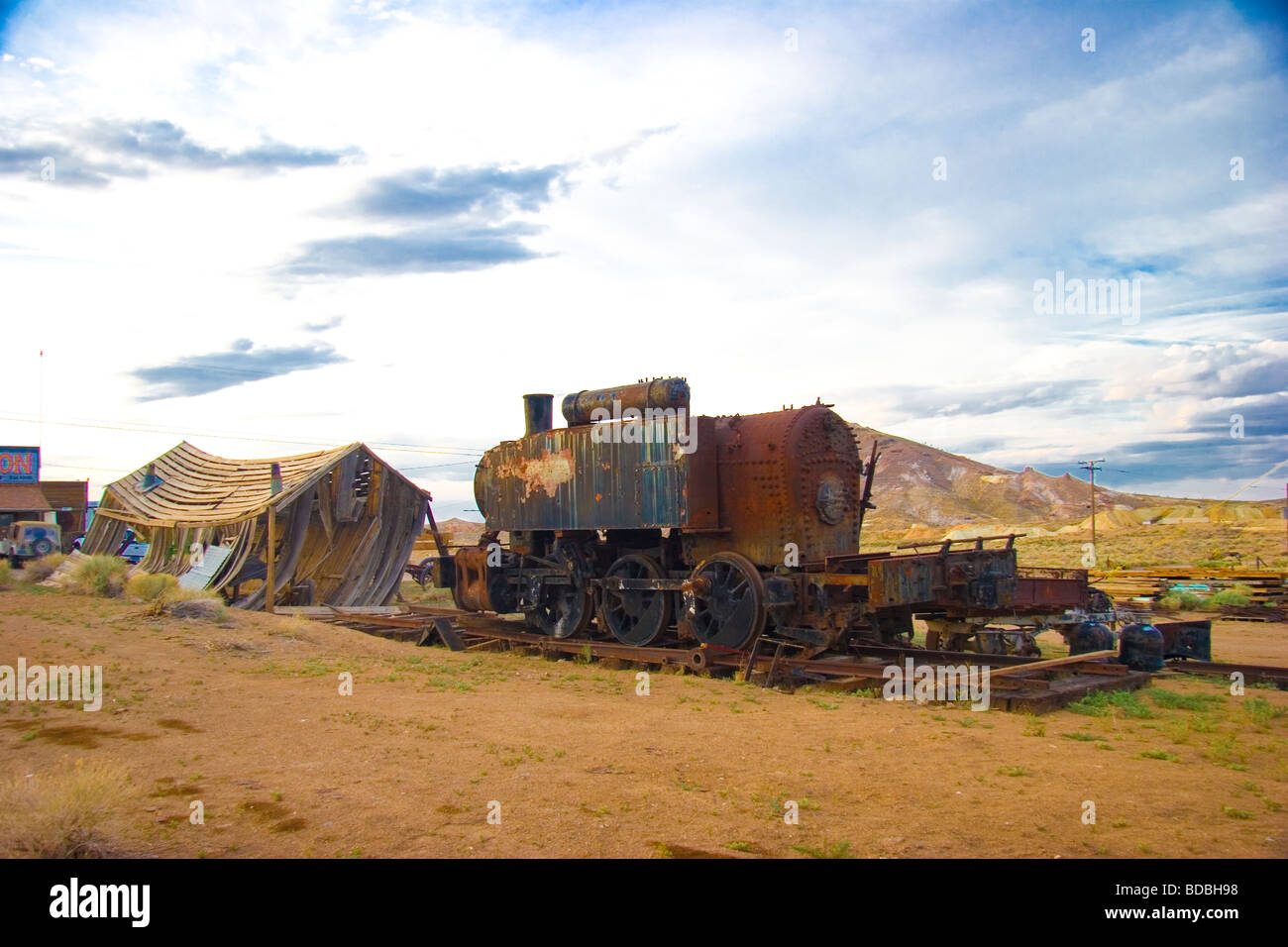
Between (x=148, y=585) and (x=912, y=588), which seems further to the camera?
(x=148, y=585)

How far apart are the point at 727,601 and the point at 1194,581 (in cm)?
1770

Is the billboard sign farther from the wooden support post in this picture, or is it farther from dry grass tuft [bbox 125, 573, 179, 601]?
the wooden support post

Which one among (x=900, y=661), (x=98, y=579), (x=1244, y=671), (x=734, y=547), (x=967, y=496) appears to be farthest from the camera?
(x=967, y=496)

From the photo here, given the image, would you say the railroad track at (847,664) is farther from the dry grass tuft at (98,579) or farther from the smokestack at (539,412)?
the dry grass tuft at (98,579)

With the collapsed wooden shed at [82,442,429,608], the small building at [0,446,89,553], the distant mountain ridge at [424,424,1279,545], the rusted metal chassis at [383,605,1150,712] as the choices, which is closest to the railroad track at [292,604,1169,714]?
the rusted metal chassis at [383,605,1150,712]

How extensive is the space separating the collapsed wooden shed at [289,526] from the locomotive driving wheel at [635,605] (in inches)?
306

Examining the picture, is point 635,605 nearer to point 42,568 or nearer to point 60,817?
point 60,817

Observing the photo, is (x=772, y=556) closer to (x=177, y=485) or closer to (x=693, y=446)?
(x=693, y=446)

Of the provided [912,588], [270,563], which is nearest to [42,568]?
[270,563]

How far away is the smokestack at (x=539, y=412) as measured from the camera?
1560 centimetres

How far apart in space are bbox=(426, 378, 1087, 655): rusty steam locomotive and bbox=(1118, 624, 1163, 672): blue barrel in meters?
1.31

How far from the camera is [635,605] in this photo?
1323 cm

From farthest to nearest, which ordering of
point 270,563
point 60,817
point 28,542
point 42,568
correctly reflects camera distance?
point 28,542 < point 42,568 < point 270,563 < point 60,817

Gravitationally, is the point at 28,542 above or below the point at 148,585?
above
